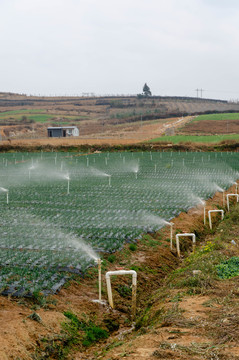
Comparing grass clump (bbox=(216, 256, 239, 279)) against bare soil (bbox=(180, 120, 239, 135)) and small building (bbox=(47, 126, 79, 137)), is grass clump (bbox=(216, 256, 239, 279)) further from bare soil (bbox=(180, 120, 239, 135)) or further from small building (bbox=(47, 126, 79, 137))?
small building (bbox=(47, 126, 79, 137))

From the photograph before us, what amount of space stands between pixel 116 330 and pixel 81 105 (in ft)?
403

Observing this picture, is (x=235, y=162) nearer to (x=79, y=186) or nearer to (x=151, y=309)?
(x=79, y=186)

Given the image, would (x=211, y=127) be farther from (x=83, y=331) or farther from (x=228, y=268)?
(x=83, y=331)

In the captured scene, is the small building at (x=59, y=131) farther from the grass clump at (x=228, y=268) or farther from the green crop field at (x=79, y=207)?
the grass clump at (x=228, y=268)

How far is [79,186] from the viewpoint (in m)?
27.8

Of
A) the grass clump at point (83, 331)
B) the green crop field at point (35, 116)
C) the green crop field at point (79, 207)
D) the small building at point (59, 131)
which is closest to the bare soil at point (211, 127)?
the small building at point (59, 131)

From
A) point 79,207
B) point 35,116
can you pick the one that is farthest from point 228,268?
point 35,116

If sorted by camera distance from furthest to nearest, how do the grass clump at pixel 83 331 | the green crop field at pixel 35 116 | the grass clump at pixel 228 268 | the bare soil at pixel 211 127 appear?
the green crop field at pixel 35 116 → the bare soil at pixel 211 127 → the grass clump at pixel 228 268 → the grass clump at pixel 83 331

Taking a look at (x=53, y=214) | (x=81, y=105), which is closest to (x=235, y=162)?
(x=53, y=214)

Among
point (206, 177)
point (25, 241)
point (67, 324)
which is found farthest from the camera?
point (206, 177)

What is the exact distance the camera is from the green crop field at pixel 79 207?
11656 millimetres

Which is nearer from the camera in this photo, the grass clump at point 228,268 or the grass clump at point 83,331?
the grass clump at point 83,331

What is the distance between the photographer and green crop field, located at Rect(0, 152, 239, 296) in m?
11.7

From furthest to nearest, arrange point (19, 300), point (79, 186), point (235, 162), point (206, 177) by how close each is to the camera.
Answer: point (235, 162) < point (206, 177) < point (79, 186) < point (19, 300)
